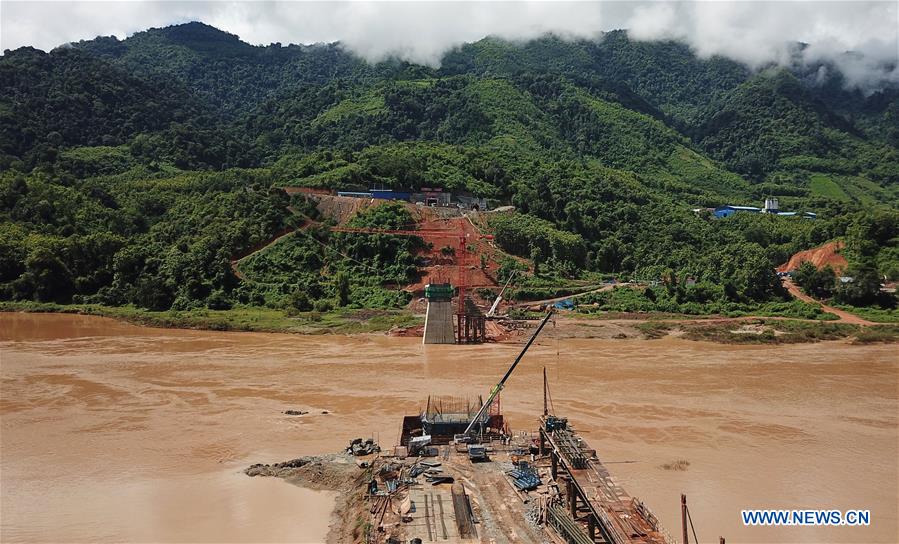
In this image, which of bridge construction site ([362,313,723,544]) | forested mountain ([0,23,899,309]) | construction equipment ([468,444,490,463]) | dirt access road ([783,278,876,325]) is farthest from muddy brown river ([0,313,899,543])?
forested mountain ([0,23,899,309])

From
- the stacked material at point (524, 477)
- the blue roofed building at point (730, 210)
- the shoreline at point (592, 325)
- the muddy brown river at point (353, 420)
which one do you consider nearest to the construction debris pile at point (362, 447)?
the muddy brown river at point (353, 420)

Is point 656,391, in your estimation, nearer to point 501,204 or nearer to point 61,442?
point 61,442

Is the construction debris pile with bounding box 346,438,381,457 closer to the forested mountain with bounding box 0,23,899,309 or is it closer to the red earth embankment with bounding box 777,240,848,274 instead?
the forested mountain with bounding box 0,23,899,309

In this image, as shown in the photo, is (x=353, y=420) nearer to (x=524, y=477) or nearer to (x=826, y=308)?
(x=524, y=477)

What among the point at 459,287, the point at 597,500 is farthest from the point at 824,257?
the point at 597,500

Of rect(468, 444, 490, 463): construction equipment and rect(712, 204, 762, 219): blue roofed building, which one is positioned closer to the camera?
rect(468, 444, 490, 463): construction equipment

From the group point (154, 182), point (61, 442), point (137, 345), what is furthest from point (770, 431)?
point (154, 182)

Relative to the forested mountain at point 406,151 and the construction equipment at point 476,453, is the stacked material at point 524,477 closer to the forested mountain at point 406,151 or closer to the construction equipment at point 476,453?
the construction equipment at point 476,453
